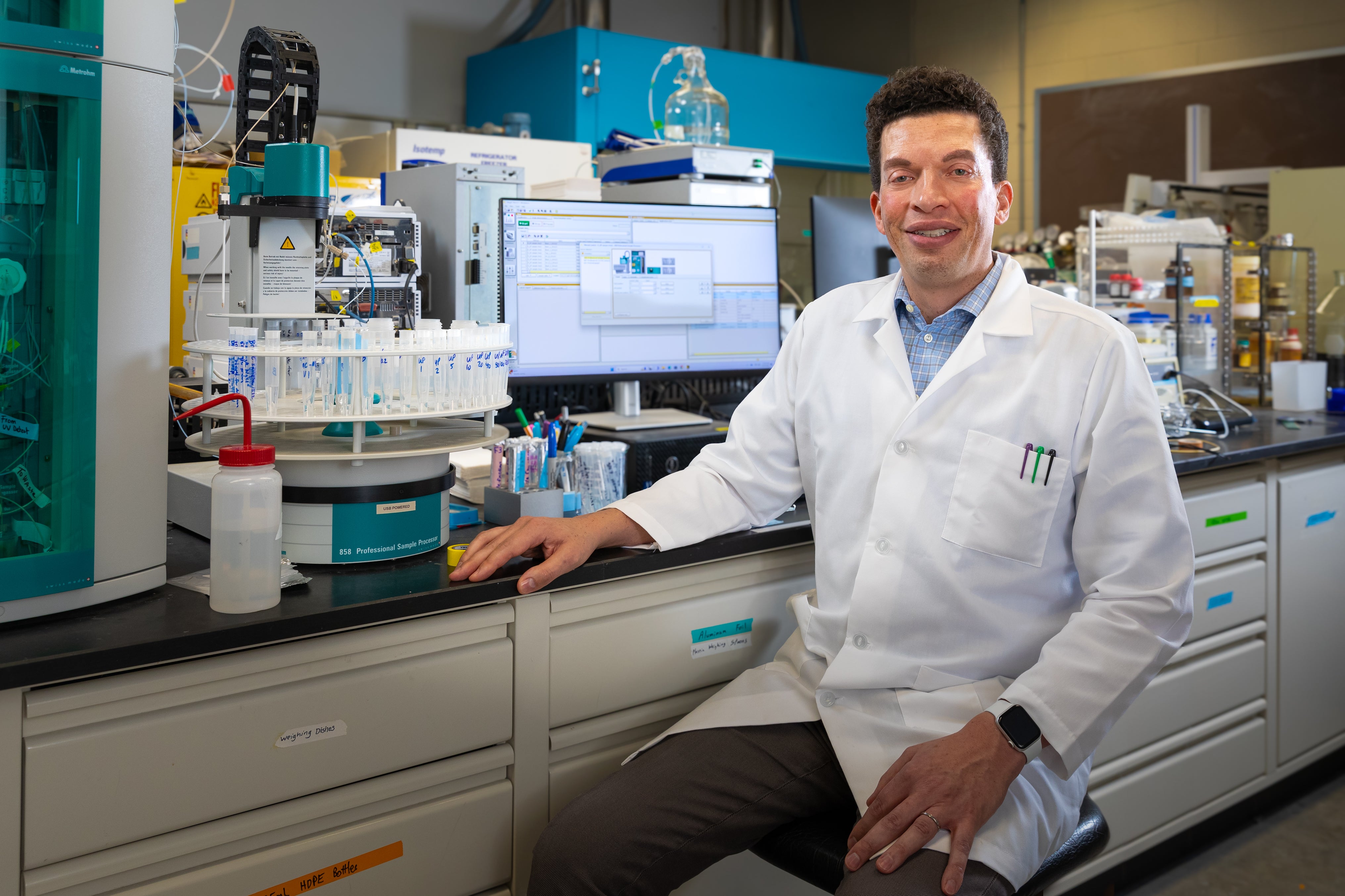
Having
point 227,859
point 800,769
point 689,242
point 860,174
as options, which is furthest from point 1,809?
point 860,174

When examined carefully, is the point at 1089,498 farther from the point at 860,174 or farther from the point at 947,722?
the point at 860,174

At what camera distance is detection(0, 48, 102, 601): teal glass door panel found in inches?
43.1

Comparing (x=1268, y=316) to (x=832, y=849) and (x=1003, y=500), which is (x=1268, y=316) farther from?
(x=832, y=849)

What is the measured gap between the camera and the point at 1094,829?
4.43 feet

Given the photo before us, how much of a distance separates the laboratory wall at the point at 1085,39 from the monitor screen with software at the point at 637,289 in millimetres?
2745

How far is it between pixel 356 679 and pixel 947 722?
0.74m

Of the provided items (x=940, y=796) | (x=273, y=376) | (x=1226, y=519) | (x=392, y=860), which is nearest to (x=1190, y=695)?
(x=1226, y=519)

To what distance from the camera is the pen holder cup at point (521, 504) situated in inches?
58.9

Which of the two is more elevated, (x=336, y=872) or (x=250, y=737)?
(x=250, y=737)

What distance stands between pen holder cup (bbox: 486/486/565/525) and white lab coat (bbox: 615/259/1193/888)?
107 millimetres

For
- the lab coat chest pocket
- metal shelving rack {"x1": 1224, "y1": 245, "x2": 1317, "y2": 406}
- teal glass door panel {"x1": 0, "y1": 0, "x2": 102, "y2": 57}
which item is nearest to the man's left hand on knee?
the lab coat chest pocket

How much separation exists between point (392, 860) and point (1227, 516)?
1.84 metres

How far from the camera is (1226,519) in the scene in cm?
223

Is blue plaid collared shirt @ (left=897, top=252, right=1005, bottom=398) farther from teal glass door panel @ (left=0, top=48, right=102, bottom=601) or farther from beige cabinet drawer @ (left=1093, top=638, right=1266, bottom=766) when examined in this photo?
teal glass door panel @ (left=0, top=48, right=102, bottom=601)
